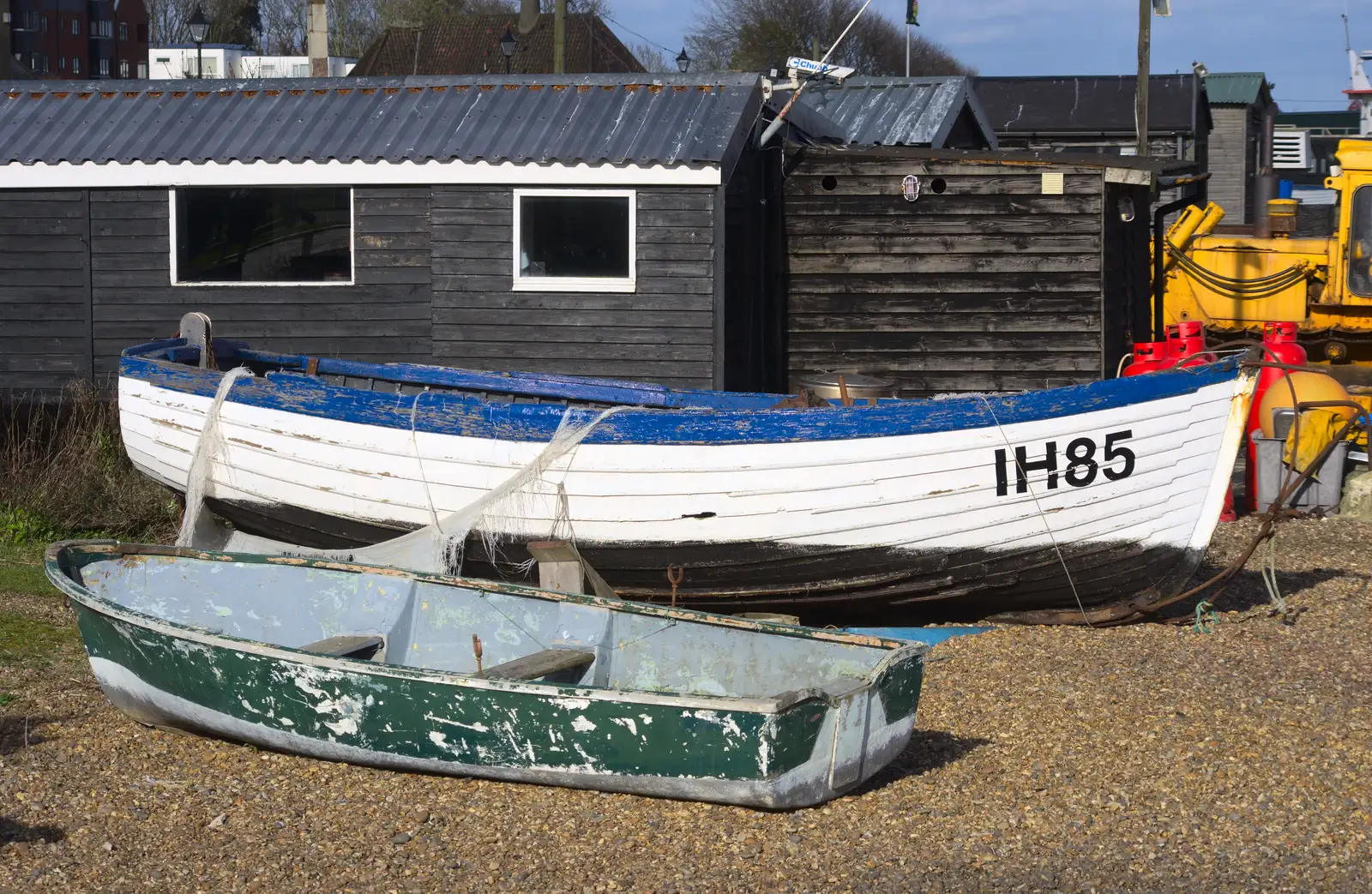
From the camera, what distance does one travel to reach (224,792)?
5.53 m

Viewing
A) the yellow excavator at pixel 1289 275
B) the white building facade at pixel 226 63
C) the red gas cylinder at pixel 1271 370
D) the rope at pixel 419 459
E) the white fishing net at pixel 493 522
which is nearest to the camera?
the white fishing net at pixel 493 522

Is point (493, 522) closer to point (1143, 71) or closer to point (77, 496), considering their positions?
point (77, 496)

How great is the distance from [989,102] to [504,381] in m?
23.0

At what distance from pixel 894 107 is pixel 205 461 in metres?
9.35

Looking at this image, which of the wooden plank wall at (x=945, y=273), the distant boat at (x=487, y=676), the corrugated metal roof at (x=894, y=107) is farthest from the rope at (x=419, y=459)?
the corrugated metal roof at (x=894, y=107)

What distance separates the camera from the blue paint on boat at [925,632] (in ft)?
25.4

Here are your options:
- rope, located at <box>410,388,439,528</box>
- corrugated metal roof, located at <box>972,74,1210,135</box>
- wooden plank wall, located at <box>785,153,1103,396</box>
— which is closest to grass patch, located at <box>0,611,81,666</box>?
rope, located at <box>410,388,439,528</box>

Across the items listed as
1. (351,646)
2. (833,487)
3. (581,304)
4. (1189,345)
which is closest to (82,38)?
(581,304)

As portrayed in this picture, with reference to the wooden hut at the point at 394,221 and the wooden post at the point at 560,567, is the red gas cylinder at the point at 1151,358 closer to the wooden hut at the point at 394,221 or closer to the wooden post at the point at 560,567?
the wooden hut at the point at 394,221

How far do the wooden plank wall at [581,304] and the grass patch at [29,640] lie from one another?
4666mm

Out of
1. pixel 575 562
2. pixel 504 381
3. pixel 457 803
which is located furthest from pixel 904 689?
pixel 504 381

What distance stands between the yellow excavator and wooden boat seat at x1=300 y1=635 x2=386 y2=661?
13.1m

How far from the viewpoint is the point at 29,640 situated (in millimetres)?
7625

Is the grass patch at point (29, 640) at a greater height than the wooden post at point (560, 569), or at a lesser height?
lesser
